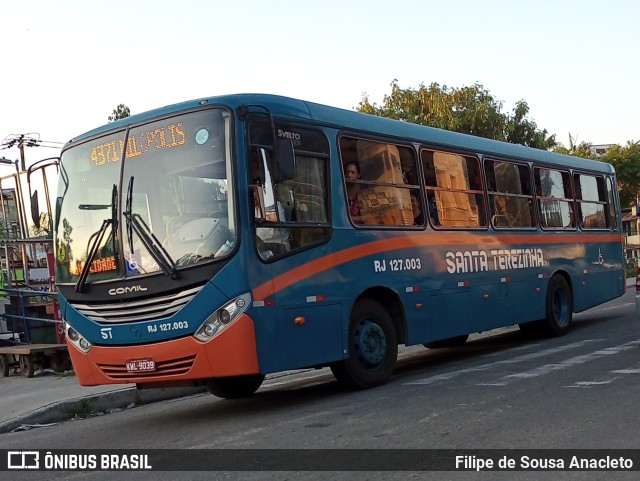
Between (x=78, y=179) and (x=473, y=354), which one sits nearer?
(x=78, y=179)

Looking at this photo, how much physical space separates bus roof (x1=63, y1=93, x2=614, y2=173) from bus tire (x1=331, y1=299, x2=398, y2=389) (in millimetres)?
2209

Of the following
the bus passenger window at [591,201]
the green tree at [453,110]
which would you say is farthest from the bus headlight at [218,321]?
the green tree at [453,110]

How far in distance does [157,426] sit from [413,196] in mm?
4440

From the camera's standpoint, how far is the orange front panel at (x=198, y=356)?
766cm

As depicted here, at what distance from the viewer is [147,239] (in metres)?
8.02

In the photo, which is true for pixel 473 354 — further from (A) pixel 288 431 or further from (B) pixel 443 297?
(A) pixel 288 431

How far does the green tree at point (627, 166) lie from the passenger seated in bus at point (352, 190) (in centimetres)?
3588

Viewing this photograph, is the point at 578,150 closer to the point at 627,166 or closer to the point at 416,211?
the point at 627,166

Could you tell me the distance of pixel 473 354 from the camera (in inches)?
502

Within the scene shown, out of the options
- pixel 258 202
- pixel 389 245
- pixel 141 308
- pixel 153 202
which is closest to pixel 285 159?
pixel 258 202

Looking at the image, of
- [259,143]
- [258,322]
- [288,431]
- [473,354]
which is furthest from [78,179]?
[473,354]

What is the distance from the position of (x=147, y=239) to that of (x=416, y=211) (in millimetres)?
3928

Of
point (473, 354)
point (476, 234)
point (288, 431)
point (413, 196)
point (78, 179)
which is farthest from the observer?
point (473, 354)

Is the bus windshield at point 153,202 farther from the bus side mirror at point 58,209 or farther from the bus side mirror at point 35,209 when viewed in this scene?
the bus side mirror at point 35,209
